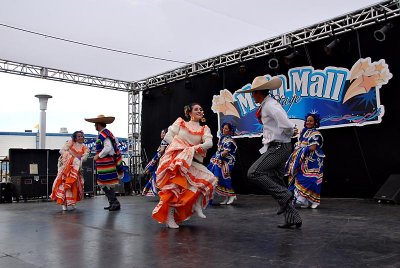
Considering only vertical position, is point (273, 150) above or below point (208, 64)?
below

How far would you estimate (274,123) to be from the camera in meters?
3.69

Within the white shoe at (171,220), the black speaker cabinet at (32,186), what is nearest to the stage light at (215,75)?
the black speaker cabinet at (32,186)

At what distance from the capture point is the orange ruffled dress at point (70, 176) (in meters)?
6.51

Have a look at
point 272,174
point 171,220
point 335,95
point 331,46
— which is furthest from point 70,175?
point 331,46

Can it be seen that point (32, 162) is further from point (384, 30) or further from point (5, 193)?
point (384, 30)

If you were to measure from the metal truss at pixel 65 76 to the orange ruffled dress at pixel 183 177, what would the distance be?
6.76 m

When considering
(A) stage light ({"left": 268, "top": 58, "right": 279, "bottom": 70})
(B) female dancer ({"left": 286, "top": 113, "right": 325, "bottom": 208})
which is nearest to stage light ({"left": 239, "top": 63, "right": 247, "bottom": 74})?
(A) stage light ({"left": 268, "top": 58, "right": 279, "bottom": 70})

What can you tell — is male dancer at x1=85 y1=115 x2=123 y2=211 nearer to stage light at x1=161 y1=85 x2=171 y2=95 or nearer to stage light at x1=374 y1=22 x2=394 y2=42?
stage light at x1=374 y1=22 x2=394 y2=42

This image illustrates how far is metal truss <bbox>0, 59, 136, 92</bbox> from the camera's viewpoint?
368 inches

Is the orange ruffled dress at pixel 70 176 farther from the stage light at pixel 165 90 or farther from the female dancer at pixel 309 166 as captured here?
the stage light at pixel 165 90

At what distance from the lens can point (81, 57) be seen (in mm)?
9219

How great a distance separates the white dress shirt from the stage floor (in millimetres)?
856

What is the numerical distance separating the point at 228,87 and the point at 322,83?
2.43 metres

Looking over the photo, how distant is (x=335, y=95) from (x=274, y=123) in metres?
3.95
